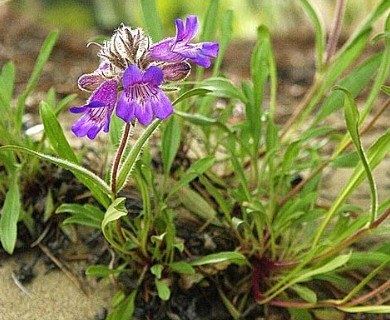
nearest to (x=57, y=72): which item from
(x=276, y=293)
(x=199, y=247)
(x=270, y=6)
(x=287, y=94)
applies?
(x=287, y=94)

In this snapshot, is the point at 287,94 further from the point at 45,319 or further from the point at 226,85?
the point at 45,319

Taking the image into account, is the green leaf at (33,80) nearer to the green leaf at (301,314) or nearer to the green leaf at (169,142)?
the green leaf at (169,142)

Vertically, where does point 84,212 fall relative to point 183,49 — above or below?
below

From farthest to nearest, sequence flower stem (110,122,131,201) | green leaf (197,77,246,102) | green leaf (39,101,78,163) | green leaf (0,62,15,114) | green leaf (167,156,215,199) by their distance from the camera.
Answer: green leaf (0,62,15,114) → green leaf (167,156,215,199) → green leaf (197,77,246,102) → green leaf (39,101,78,163) → flower stem (110,122,131,201)

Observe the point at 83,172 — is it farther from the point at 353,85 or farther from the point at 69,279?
the point at 353,85

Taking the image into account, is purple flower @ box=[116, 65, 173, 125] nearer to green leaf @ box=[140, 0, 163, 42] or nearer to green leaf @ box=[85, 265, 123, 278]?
green leaf @ box=[85, 265, 123, 278]

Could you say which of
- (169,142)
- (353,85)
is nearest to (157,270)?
(169,142)

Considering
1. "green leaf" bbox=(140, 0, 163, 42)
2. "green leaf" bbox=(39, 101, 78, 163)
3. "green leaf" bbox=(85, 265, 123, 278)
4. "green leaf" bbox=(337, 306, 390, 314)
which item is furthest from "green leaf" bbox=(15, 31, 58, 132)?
"green leaf" bbox=(337, 306, 390, 314)
